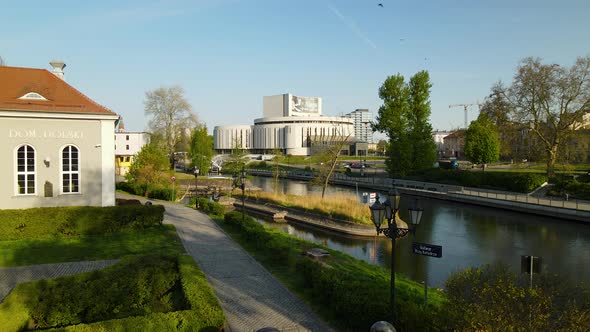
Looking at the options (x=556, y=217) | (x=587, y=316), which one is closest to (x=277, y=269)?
(x=587, y=316)

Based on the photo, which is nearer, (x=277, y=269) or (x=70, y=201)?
(x=277, y=269)

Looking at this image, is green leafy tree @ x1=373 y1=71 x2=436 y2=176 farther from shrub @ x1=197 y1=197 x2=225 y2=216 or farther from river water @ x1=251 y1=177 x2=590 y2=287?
shrub @ x1=197 y1=197 x2=225 y2=216

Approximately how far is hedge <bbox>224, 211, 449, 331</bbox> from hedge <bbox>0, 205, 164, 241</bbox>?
7.67 metres

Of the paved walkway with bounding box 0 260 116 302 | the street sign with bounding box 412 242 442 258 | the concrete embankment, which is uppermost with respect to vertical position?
the street sign with bounding box 412 242 442 258

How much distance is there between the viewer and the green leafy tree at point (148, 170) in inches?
1516

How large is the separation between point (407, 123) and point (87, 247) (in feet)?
147

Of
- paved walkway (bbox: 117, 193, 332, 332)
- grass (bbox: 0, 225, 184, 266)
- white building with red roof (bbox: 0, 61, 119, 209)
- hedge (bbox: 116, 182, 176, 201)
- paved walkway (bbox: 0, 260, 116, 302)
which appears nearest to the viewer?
paved walkway (bbox: 117, 193, 332, 332)

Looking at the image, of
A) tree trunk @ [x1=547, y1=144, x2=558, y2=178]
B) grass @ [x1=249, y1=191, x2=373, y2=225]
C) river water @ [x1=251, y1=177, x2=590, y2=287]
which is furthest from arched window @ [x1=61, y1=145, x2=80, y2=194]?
tree trunk @ [x1=547, y1=144, x2=558, y2=178]

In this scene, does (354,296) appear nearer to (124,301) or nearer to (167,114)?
(124,301)

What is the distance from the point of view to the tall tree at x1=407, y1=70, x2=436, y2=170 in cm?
5241

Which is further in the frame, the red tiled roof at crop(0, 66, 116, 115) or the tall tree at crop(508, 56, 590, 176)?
the tall tree at crop(508, 56, 590, 176)

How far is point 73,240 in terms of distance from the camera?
17.3 m

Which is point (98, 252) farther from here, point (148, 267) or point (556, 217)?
point (556, 217)

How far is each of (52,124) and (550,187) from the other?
39123mm
